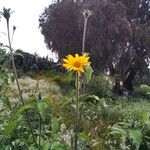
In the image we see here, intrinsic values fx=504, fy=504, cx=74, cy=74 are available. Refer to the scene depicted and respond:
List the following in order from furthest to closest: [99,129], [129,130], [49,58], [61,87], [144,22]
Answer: [144,22] < [49,58] < [61,87] < [99,129] < [129,130]

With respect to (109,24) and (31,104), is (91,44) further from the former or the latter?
(31,104)

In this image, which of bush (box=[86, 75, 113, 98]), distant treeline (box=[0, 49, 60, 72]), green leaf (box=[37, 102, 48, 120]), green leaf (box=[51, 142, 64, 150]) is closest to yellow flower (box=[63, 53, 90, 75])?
green leaf (box=[37, 102, 48, 120])

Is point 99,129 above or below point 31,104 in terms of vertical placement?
below

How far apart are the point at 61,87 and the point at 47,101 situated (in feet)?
53.0

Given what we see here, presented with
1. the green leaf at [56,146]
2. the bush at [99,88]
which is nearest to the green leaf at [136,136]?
the green leaf at [56,146]

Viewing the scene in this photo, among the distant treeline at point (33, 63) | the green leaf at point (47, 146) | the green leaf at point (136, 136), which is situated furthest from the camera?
the distant treeline at point (33, 63)

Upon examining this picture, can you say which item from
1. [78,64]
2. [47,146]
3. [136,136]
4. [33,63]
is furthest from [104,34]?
[136,136]

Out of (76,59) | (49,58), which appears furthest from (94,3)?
(76,59)

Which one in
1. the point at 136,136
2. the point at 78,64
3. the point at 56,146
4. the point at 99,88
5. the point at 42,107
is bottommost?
the point at 99,88

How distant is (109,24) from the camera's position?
24.3 m

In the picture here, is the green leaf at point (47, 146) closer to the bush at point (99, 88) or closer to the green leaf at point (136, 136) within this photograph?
the green leaf at point (136, 136)

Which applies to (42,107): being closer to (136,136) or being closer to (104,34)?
(136,136)

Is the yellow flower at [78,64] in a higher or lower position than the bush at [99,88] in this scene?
higher

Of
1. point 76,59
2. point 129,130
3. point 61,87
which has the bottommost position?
point 61,87
